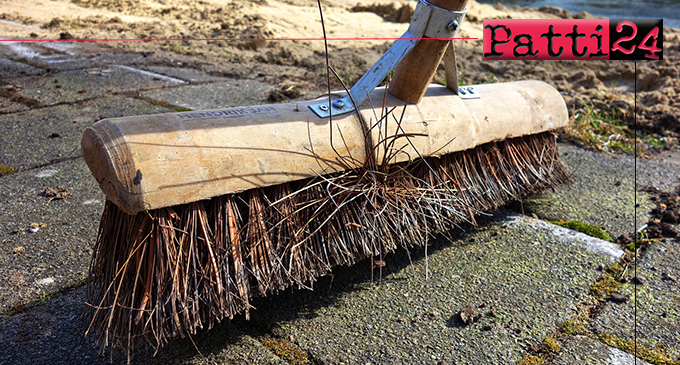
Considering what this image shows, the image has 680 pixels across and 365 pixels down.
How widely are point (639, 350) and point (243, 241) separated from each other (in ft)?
3.78

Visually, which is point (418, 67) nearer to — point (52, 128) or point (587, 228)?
point (587, 228)

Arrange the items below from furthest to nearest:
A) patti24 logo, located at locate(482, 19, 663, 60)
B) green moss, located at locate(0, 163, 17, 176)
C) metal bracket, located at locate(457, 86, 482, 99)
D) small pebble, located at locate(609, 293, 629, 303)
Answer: patti24 logo, located at locate(482, 19, 663, 60), green moss, located at locate(0, 163, 17, 176), metal bracket, located at locate(457, 86, 482, 99), small pebble, located at locate(609, 293, 629, 303)

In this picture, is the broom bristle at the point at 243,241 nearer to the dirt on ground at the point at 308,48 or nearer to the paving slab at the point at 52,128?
the paving slab at the point at 52,128

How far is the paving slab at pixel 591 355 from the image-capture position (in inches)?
53.1

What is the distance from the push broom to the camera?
1.26 meters

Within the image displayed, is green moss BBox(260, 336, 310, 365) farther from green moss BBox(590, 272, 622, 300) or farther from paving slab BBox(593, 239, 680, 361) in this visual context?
green moss BBox(590, 272, 622, 300)

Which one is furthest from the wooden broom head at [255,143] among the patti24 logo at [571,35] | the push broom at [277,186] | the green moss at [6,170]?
the green moss at [6,170]

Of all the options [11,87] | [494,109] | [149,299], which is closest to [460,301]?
[494,109]

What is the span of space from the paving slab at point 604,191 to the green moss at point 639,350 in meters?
0.68

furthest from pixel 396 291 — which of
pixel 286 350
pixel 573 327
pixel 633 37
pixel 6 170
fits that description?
pixel 633 37

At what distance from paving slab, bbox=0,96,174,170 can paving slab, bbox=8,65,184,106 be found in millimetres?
190

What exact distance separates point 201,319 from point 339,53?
3.83 meters

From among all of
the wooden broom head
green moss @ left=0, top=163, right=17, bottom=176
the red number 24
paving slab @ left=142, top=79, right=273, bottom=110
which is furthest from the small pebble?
green moss @ left=0, top=163, right=17, bottom=176

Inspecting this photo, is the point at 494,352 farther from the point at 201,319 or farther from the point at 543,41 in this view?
the point at 543,41
